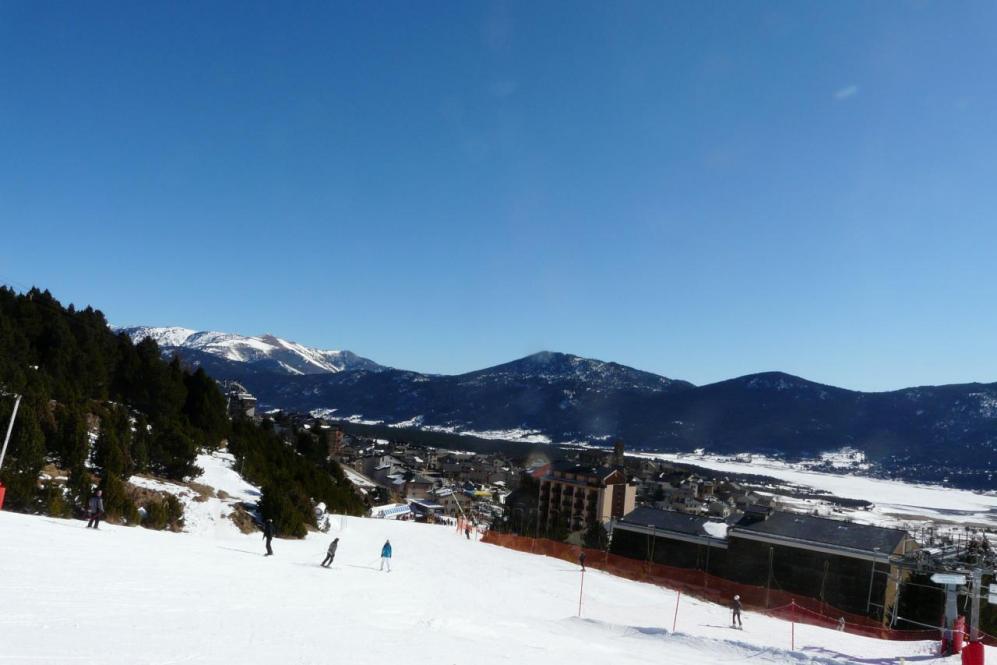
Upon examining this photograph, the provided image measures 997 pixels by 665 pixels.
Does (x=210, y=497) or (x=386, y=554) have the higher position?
(x=210, y=497)

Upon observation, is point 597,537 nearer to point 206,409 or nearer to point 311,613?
point 206,409

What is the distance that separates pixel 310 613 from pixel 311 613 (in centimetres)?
3

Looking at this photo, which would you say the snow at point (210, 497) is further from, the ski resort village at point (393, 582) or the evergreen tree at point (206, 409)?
the evergreen tree at point (206, 409)

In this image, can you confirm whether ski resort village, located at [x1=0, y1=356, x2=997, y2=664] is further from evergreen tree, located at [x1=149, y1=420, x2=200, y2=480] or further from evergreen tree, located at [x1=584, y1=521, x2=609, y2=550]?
evergreen tree, located at [x1=584, y1=521, x2=609, y2=550]

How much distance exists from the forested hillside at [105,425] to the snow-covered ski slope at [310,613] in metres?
1.97

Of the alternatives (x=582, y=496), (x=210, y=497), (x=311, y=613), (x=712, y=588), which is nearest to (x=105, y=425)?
(x=210, y=497)

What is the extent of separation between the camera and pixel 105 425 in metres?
27.2

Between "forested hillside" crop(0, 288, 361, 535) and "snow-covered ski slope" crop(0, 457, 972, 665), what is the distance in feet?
6.45

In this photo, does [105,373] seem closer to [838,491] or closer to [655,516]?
[655,516]

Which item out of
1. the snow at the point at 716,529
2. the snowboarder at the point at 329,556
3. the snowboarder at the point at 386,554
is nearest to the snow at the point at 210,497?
the snowboarder at the point at 329,556

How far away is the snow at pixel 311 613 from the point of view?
10362 millimetres

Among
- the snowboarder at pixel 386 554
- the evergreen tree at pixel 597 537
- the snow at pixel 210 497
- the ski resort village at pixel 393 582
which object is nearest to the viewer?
the ski resort village at pixel 393 582

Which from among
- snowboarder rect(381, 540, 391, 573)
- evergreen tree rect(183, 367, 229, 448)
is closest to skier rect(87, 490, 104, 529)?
snowboarder rect(381, 540, 391, 573)

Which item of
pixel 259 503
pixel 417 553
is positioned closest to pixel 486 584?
pixel 417 553
